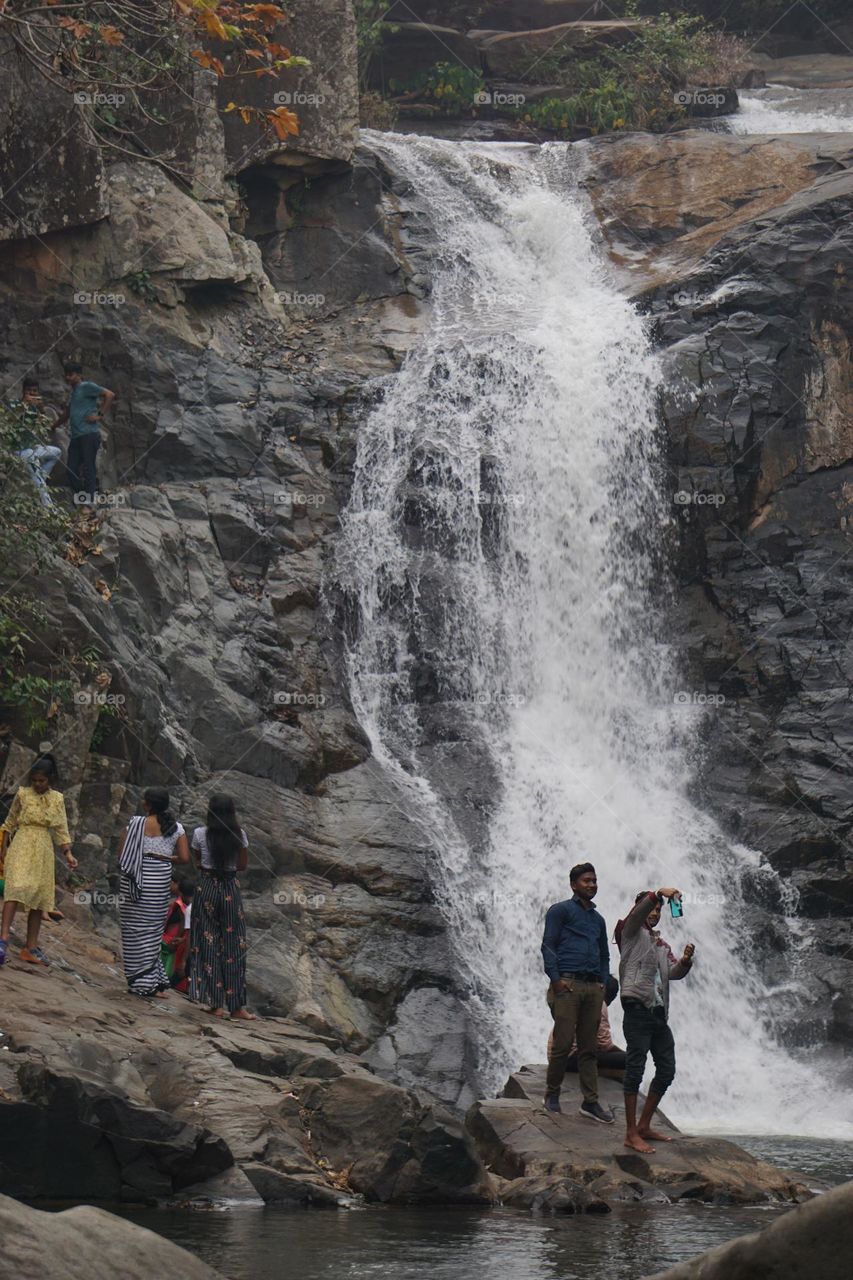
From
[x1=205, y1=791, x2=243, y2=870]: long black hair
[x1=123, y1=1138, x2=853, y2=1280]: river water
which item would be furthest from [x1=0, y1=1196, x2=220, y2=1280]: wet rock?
[x1=205, y1=791, x2=243, y2=870]: long black hair

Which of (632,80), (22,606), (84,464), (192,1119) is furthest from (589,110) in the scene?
(192,1119)

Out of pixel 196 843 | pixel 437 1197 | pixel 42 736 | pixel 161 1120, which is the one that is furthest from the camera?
pixel 42 736

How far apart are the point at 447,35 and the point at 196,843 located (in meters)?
24.3

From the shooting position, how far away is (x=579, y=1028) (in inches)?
450

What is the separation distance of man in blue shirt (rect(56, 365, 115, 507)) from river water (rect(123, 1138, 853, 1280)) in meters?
11.9

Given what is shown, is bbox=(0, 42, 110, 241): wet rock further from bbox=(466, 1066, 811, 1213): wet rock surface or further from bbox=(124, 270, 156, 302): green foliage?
bbox=(466, 1066, 811, 1213): wet rock surface

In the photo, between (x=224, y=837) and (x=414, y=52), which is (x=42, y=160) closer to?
(x=224, y=837)

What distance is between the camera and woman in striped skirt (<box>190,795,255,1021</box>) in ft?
42.7

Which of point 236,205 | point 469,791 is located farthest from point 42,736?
point 236,205

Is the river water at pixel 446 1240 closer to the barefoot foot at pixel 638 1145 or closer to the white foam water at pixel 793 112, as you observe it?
the barefoot foot at pixel 638 1145

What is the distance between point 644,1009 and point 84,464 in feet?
36.7

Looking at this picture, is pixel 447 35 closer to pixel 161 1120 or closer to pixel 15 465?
pixel 15 465

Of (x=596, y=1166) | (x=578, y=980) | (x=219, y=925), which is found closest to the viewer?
(x=596, y=1166)

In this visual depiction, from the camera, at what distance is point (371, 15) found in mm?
31719
